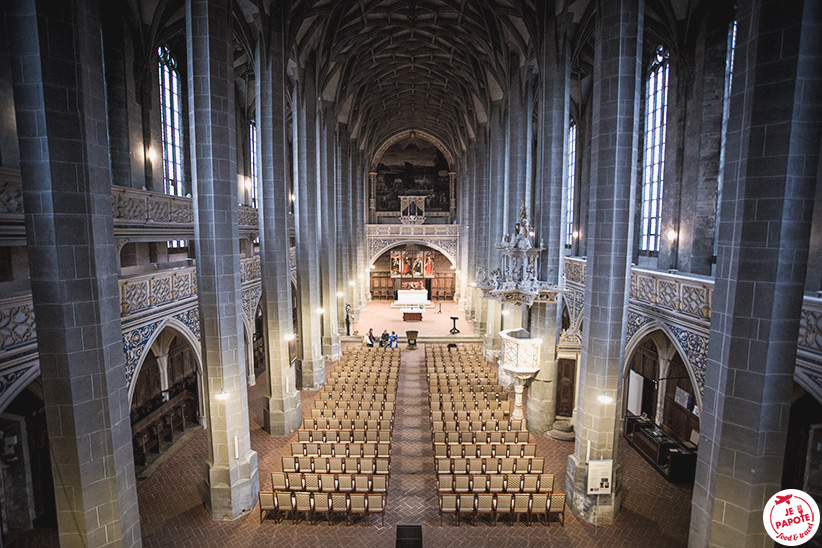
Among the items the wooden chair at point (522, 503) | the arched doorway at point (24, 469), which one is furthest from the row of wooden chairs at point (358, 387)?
the arched doorway at point (24, 469)

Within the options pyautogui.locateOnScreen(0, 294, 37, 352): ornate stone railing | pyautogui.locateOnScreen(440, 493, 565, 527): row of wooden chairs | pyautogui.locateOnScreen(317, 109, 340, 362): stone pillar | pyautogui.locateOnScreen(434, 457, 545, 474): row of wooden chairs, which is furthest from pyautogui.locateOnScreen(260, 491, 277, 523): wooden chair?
pyautogui.locateOnScreen(317, 109, 340, 362): stone pillar

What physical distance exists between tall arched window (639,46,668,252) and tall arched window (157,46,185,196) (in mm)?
19268

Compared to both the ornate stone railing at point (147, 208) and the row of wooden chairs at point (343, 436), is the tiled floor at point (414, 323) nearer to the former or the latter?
the row of wooden chairs at point (343, 436)

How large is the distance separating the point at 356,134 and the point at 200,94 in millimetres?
24858

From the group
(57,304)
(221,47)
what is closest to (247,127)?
(221,47)

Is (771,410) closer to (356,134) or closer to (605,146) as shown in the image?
(605,146)

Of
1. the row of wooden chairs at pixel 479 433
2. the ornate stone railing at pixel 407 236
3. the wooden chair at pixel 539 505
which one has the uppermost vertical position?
the ornate stone railing at pixel 407 236

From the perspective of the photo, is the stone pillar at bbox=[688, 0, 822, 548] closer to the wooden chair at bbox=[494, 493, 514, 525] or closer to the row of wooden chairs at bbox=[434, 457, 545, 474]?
the wooden chair at bbox=[494, 493, 514, 525]

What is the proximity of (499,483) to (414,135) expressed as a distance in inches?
1476

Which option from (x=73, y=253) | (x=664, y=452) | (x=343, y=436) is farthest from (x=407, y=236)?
(x=73, y=253)

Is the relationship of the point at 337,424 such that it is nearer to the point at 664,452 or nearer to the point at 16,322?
the point at 16,322

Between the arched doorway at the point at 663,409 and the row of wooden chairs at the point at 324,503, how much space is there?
8.30m

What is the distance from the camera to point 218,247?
30.3ft

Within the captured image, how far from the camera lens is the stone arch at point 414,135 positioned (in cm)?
4119
